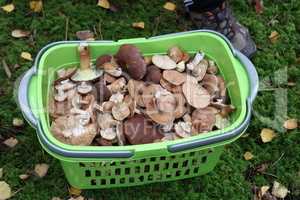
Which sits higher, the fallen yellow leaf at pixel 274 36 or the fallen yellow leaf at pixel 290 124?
the fallen yellow leaf at pixel 274 36

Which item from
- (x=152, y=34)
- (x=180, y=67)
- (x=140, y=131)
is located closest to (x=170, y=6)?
(x=152, y=34)

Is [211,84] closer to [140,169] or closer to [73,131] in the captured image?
[140,169]

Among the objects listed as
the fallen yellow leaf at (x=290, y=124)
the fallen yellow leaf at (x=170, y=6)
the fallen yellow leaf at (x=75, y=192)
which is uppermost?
the fallen yellow leaf at (x=170, y=6)

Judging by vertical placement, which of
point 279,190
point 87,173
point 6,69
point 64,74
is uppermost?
point 64,74

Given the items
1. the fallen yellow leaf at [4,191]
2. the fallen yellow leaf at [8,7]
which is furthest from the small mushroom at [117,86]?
the fallen yellow leaf at [8,7]

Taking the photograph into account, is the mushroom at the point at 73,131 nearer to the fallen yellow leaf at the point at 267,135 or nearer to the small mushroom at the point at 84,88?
the small mushroom at the point at 84,88

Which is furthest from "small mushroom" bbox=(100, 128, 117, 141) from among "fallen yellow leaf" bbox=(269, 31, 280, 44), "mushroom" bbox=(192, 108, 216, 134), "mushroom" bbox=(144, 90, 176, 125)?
"fallen yellow leaf" bbox=(269, 31, 280, 44)

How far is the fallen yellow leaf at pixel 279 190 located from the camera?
154cm

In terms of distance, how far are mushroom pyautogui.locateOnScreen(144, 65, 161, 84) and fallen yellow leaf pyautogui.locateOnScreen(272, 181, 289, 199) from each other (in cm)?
48

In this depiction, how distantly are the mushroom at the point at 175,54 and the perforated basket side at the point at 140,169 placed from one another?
0.93 ft

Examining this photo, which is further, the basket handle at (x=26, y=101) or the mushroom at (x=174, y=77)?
the mushroom at (x=174, y=77)

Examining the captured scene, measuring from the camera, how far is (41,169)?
1530 millimetres

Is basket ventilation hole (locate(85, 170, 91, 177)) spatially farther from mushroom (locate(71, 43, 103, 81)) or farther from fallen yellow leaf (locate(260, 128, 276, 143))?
fallen yellow leaf (locate(260, 128, 276, 143))

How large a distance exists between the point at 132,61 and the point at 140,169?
0.30 m
